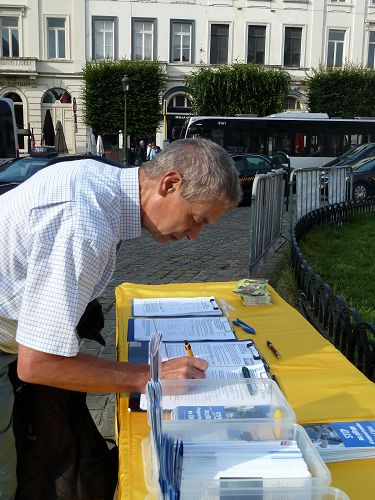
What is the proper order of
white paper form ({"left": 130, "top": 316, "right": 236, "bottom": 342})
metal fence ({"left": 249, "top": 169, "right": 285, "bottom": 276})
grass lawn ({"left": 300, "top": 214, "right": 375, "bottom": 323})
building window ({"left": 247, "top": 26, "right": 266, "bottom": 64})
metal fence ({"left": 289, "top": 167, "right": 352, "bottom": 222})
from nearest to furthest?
1. white paper form ({"left": 130, "top": 316, "right": 236, "bottom": 342})
2. grass lawn ({"left": 300, "top": 214, "right": 375, "bottom": 323})
3. metal fence ({"left": 249, "top": 169, "right": 285, "bottom": 276})
4. metal fence ({"left": 289, "top": 167, "right": 352, "bottom": 222})
5. building window ({"left": 247, "top": 26, "right": 266, "bottom": 64})

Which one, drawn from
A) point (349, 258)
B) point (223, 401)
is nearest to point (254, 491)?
point (223, 401)

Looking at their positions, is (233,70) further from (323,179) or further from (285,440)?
(285,440)

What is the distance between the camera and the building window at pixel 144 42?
34.1 m

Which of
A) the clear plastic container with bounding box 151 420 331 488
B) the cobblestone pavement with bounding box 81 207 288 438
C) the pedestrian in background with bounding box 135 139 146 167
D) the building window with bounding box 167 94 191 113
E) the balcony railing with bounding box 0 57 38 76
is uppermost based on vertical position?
the balcony railing with bounding box 0 57 38 76

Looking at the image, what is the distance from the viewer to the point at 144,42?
3425cm

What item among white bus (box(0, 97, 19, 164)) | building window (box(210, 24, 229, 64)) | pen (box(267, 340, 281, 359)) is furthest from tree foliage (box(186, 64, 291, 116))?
pen (box(267, 340, 281, 359))

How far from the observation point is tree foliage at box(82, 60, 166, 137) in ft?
106

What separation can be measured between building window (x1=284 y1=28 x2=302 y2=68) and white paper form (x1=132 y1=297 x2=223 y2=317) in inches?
1369

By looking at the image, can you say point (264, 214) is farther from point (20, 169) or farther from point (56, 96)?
point (56, 96)

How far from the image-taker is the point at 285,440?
141 cm

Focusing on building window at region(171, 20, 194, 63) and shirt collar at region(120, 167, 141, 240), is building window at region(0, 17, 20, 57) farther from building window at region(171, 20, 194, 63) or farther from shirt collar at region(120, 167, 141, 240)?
shirt collar at region(120, 167, 141, 240)

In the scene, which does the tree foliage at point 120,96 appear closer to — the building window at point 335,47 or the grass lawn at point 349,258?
the building window at point 335,47

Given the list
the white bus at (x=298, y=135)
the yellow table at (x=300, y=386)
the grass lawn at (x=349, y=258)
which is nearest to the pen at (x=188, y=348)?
the yellow table at (x=300, y=386)

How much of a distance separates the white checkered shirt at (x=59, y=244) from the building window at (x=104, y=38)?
34.5 meters
